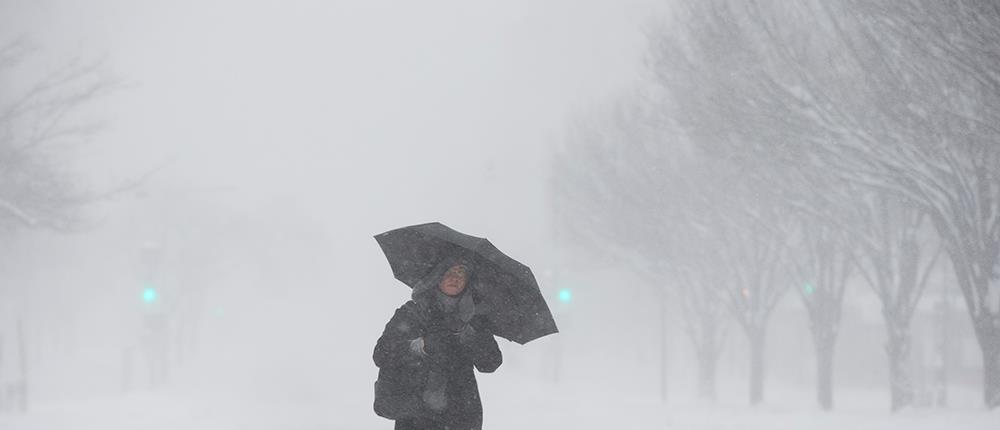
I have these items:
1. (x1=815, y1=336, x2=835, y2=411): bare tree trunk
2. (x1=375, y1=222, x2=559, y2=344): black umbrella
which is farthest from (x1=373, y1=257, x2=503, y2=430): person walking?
(x1=815, y1=336, x2=835, y2=411): bare tree trunk

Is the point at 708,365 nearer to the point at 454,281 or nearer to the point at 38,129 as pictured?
the point at 38,129

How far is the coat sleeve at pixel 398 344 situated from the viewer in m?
5.21

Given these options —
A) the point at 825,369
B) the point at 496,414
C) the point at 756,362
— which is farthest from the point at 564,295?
the point at 825,369

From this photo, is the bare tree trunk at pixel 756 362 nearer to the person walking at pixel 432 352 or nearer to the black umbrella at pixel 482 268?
the black umbrella at pixel 482 268

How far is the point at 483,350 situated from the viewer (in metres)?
5.24

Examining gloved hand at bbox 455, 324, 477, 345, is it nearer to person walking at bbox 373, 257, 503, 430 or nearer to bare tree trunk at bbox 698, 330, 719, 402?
person walking at bbox 373, 257, 503, 430

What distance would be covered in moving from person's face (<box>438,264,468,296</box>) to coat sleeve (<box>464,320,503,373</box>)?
0.26 metres

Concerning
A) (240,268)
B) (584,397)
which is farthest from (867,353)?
(240,268)

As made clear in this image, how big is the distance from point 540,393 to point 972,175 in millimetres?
19180

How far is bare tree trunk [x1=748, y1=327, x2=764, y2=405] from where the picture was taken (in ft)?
77.5

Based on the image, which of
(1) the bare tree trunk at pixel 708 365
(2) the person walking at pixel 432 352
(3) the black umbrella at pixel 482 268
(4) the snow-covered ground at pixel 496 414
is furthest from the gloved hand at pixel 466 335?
(1) the bare tree trunk at pixel 708 365

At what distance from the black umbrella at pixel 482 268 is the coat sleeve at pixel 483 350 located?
0.40 ft

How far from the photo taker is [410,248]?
17.8ft

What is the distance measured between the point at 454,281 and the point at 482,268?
269mm
